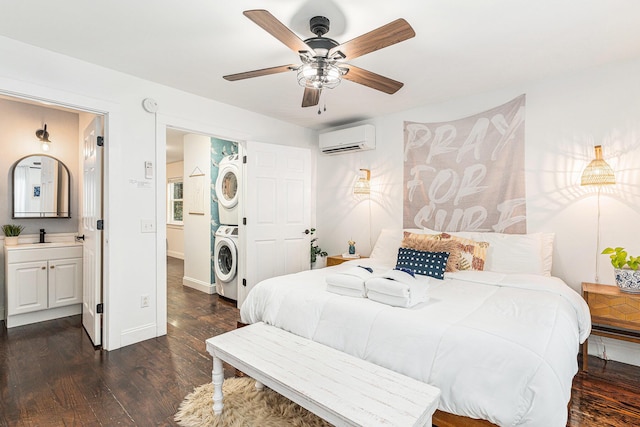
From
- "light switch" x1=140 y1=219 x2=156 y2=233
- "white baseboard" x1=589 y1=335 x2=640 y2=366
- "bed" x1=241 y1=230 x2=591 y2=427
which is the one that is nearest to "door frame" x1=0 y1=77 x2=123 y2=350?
"light switch" x1=140 y1=219 x2=156 y2=233

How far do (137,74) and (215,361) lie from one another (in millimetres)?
2581

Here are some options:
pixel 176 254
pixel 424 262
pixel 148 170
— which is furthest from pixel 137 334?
pixel 176 254

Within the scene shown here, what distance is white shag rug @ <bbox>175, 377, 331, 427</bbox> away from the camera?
5.85 ft

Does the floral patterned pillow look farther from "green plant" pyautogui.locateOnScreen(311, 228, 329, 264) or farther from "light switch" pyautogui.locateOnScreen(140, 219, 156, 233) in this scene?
"light switch" pyautogui.locateOnScreen(140, 219, 156, 233)

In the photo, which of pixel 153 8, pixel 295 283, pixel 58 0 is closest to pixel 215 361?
pixel 295 283

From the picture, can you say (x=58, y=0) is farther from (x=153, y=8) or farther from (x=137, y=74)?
(x=137, y=74)

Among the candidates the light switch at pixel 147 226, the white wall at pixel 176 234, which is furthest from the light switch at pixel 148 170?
the white wall at pixel 176 234

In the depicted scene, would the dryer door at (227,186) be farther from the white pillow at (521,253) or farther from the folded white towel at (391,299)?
the white pillow at (521,253)

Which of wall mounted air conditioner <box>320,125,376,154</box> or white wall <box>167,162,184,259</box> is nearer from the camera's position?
wall mounted air conditioner <box>320,125,376,154</box>

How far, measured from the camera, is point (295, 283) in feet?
7.88

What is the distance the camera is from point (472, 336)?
1508mm

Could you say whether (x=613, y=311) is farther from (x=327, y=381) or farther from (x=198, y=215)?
(x=198, y=215)

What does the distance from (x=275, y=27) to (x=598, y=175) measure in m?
2.74

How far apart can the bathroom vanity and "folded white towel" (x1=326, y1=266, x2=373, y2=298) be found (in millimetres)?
3269
